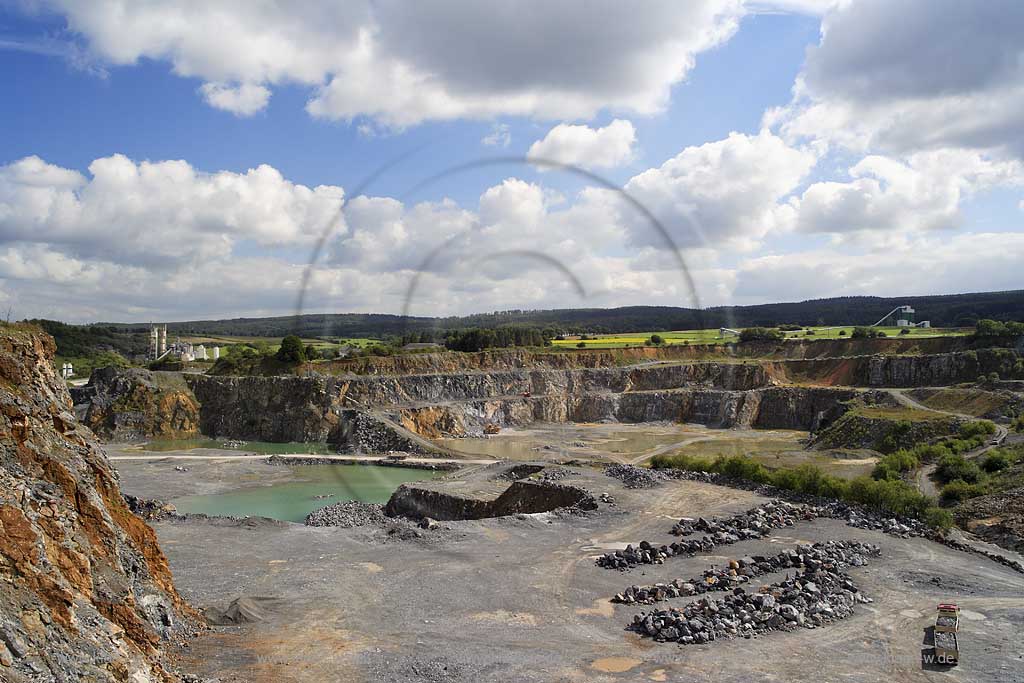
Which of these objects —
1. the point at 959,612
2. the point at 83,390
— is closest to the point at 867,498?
the point at 959,612

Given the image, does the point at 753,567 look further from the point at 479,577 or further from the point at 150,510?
the point at 150,510

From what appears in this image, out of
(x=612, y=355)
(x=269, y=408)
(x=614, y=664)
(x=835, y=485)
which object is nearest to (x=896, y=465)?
(x=835, y=485)

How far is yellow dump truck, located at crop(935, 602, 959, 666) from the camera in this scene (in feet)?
66.3

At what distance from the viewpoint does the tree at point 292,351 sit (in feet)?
325

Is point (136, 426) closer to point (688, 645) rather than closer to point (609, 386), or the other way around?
point (609, 386)

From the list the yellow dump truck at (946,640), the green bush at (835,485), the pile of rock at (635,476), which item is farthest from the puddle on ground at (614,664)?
the pile of rock at (635,476)

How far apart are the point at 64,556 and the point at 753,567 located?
23313 mm

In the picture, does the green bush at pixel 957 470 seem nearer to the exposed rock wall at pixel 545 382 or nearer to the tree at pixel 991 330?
the exposed rock wall at pixel 545 382

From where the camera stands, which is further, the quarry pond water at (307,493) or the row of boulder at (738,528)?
the quarry pond water at (307,493)

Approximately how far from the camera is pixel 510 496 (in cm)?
4647

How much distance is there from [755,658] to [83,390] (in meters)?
91.9

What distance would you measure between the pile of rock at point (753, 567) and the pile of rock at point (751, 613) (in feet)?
3.68

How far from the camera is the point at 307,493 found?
57.0m

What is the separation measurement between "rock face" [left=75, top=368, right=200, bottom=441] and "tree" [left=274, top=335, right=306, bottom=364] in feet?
41.2
